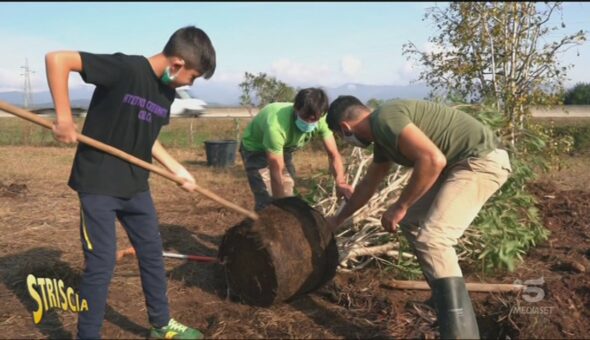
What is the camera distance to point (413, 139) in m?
2.73

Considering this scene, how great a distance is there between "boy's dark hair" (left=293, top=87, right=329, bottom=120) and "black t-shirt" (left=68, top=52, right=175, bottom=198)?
130 cm

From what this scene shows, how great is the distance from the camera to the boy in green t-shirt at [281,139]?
3957 millimetres

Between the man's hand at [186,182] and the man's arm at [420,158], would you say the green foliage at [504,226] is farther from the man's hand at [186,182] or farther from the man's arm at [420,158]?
the man's hand at [186,182]

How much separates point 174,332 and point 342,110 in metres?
1.62

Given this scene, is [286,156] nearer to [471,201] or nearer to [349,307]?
[349,307]

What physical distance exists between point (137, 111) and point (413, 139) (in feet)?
4.83

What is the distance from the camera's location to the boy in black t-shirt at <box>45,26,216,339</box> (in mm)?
2742

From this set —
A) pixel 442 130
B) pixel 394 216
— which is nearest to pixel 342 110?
pixel 442 130

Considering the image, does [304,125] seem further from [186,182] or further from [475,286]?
[475,286]

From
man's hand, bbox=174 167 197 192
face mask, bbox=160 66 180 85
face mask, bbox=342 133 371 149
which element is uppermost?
face mask, bbox=160 66 180 85

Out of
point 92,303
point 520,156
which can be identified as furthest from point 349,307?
point 520,156

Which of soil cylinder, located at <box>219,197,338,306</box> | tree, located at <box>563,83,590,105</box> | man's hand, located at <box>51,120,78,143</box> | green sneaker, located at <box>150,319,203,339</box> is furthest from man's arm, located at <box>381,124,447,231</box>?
tree, located at <box>563,83,590,105</box>

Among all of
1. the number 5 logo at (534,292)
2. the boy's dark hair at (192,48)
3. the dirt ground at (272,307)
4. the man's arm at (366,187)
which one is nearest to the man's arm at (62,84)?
the boy's dark hair at (192,48)

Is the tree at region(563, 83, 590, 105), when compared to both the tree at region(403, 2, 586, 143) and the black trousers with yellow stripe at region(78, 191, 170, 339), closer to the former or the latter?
the tree at region(403, 2, 586, 143)
